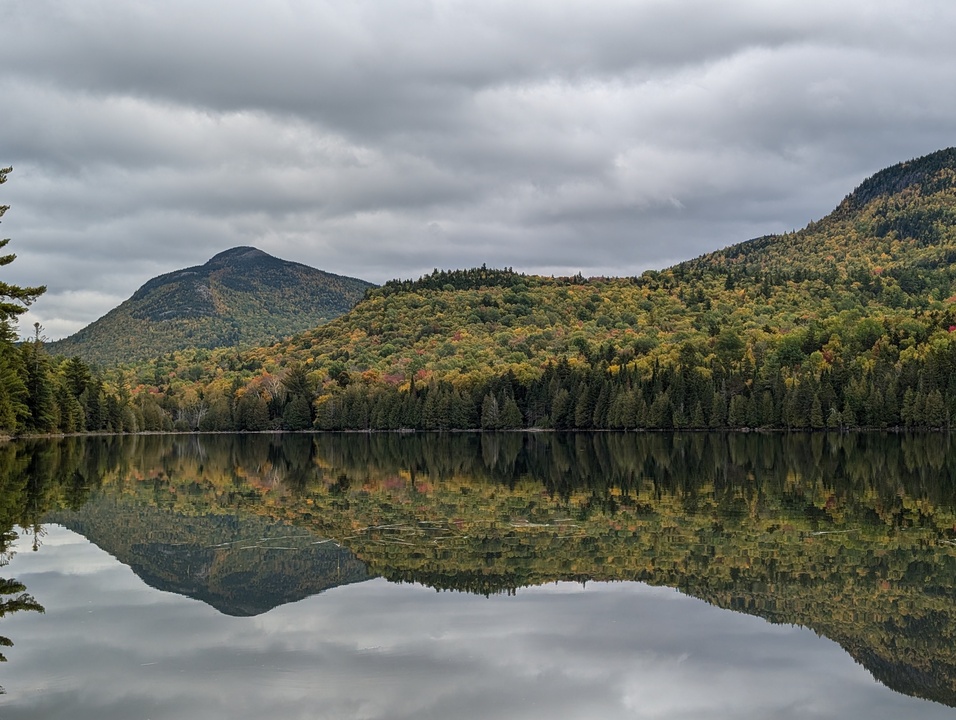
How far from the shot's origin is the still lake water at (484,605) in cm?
1248

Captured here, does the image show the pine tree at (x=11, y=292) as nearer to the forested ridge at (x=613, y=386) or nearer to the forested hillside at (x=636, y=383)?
the forested ridge at (x=613, y=386)

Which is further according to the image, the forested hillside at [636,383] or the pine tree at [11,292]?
the forested hillside at [636,383]

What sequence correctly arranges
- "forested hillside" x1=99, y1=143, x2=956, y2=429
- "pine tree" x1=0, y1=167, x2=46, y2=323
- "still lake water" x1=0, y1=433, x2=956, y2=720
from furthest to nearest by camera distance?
"forested hillside" x1=99, y1=143, x2=956, y2=429 → "pine tree" x1=0, y1=167, x2=46, y2=323 → "still lake water" x1=0, y1=433, x2=956, y2=720

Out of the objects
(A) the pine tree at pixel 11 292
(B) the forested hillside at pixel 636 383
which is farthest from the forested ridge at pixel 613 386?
(A) the pine tree at pixel 11 292

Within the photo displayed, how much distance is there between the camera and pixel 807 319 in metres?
191

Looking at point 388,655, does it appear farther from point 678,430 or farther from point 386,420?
point 386,420

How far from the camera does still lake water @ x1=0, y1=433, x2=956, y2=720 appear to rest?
12477 mm

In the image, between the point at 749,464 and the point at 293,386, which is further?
the point at 293,386

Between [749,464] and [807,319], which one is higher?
[807,319]

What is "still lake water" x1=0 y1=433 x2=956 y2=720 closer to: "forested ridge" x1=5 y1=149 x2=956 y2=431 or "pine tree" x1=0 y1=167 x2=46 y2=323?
"pine tree" x1=0 y1=167 x2=46 y2=323

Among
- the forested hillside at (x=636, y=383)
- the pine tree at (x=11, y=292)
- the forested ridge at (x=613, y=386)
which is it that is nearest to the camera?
the pine tree at (x=11, y=292)

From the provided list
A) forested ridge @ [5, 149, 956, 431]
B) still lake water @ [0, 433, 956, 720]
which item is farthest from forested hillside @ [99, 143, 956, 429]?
still lake water @ [0, 433, 956, 720]

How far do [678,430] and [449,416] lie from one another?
34.4 meters

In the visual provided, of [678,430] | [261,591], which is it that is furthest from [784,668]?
[678,430]
